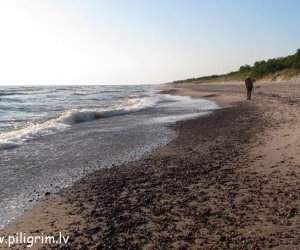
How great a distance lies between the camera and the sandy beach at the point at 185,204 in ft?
17.1

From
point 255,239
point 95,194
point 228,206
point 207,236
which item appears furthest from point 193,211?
point 95,194

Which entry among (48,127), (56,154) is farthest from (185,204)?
(48,127)

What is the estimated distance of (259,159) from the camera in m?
9.52

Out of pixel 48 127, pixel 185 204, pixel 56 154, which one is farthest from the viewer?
pixel 48 127

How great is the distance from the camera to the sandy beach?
5.22 meters

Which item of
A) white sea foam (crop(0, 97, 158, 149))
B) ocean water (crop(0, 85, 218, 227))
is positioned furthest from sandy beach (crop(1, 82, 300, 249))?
white sea foam (crop(0, 97, 158, 149))

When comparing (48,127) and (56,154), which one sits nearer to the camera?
(56,154)

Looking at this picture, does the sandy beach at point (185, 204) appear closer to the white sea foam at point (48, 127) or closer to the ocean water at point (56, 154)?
the ocean water at point (56, 154)

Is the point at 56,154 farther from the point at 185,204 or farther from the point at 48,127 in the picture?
the point at 48,127

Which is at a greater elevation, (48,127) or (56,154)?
(48,127)

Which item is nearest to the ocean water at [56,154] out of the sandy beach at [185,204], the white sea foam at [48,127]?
the white sea foam at [48,127]

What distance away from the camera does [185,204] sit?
661 cm

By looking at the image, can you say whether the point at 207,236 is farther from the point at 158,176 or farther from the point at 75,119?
the point at 75,119

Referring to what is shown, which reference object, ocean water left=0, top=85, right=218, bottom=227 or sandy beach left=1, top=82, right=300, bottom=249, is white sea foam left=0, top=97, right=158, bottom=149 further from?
sandy beach left=1, top=82, right=300, bottom=249
